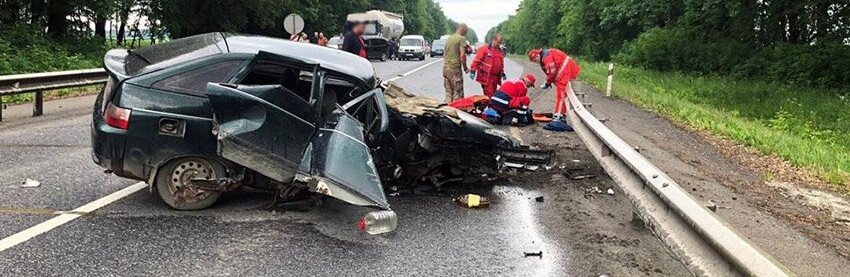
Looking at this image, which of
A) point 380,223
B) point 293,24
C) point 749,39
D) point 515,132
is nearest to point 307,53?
point 380,223

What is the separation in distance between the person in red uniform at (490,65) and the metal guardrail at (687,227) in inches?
277

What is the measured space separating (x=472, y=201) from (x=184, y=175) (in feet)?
7.39

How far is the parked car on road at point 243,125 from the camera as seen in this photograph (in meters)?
4.95

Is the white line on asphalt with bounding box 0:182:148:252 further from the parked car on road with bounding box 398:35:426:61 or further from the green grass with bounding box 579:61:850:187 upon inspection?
the parked car on road with bounding box 398:35:426:61

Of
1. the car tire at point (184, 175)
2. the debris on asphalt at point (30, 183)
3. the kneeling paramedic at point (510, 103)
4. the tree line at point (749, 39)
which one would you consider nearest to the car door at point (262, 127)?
the car tire at point (184, 175)

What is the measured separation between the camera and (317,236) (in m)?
4.86

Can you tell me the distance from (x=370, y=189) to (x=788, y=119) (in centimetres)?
1286

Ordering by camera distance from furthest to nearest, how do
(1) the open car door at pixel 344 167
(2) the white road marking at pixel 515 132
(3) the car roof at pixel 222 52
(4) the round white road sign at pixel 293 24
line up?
(4) the round white road sign at pixel 293 24
(2) the white road marking at pixel 515 132
(3) the car roof at pixel 222 52
(1) the open car door at pixel 344 167

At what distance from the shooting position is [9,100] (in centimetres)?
1275

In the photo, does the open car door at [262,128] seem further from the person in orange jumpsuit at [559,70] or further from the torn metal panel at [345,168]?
the person in orange jumpsuit at [559,70]

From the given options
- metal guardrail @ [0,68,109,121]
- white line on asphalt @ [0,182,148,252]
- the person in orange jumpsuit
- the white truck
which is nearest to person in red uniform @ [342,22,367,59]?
the person in orange jumpsuit

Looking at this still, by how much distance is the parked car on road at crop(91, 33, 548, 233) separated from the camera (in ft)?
16.2

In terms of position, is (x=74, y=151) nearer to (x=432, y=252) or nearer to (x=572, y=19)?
(x=432, y=252)

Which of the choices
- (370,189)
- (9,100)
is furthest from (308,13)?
(370,189)
